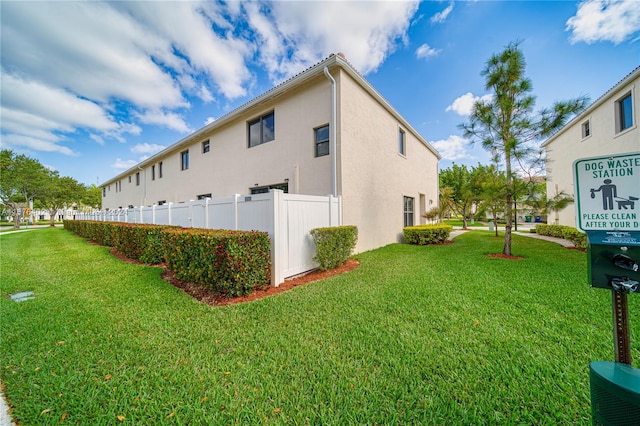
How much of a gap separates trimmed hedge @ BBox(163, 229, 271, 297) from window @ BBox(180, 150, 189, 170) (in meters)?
11.1

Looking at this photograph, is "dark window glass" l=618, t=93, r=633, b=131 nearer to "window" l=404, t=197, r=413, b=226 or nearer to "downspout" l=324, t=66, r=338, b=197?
"window" l=404, t=197, r=413, b=226

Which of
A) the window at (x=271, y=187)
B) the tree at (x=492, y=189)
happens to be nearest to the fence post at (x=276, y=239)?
the window at (x=271, y=187)

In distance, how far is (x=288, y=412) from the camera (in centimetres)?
175

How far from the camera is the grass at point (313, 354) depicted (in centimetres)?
178

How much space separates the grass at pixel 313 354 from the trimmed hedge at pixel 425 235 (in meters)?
5.63

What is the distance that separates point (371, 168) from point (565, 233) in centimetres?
986

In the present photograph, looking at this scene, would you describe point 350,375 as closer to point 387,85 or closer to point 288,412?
point 288,412

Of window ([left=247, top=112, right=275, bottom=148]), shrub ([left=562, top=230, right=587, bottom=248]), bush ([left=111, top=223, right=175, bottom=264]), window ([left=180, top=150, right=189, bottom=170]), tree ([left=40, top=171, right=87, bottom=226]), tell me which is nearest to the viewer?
bush ([left=111, top=223, right=175, bottom=264])

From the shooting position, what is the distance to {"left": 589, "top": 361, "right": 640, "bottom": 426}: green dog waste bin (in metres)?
1.10

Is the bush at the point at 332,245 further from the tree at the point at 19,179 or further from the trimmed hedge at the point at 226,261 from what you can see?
the tree at the point at 19,179

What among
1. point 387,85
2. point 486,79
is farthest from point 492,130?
point 387,85

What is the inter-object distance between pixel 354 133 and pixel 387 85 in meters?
5.36

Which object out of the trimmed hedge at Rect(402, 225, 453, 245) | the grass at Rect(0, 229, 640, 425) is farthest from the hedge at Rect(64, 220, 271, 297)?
the trimmed hedge at Rect(402, 225, 453, 245)

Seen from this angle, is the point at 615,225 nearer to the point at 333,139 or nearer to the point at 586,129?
the point at 333,139
